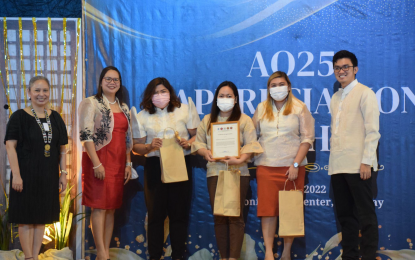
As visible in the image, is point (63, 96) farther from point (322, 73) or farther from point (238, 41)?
point (322, 73)

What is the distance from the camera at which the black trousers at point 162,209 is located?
3264 mm

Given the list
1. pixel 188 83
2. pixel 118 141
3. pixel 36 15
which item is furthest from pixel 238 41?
pixel 36 15

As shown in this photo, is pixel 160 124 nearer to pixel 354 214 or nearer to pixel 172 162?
pixel 172 162

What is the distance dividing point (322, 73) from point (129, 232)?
95.0 inches

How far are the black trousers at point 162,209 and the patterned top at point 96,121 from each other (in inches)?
17.9

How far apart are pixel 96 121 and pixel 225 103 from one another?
107 cm

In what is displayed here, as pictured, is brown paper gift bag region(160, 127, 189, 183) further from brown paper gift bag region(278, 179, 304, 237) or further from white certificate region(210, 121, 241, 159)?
brown paper gift bag region(278, 179, 304, 237)

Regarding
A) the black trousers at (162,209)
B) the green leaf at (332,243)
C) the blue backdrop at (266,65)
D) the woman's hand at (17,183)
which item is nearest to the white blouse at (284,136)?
the blue backdrop at (266,65)

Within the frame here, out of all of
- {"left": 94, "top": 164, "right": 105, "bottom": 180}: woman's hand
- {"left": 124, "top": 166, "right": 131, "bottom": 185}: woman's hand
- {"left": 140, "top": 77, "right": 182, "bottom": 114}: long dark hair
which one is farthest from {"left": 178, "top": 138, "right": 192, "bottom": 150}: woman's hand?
{"left": 94, "top": 164, "right": 105, "bottom": 180}: woman's hand

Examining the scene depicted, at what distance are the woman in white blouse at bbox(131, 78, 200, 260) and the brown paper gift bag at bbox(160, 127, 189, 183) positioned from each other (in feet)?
0.21

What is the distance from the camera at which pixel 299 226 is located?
314cm

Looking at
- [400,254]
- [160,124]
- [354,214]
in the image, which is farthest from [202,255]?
[400,254]

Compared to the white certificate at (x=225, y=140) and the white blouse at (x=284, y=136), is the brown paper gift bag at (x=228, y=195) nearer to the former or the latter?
the white certificate at (x=225, y=140)

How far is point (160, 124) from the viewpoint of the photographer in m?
3.37
